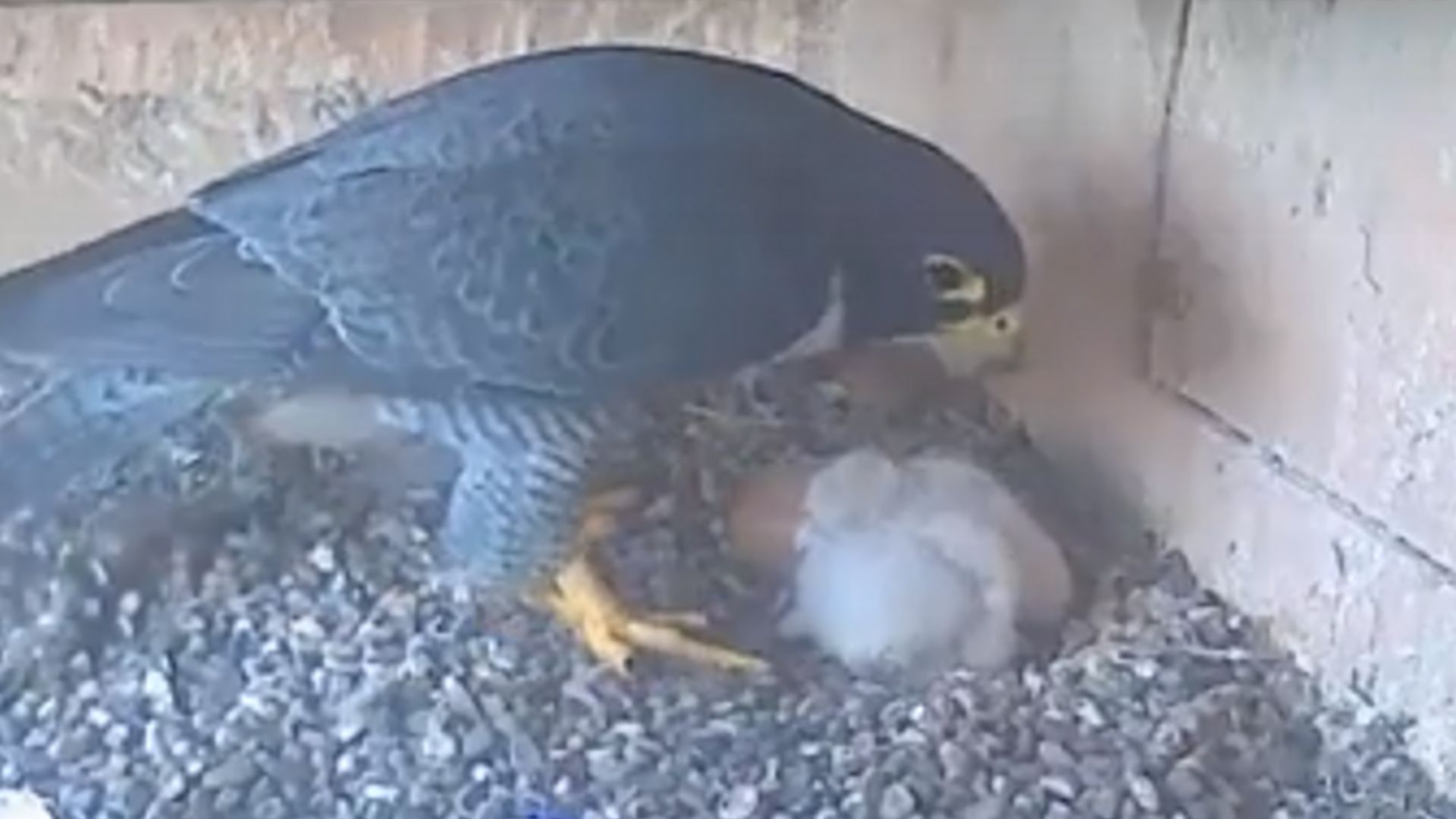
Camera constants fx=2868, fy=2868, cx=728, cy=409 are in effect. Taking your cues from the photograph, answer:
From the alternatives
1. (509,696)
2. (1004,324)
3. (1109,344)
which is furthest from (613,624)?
(1109,344)

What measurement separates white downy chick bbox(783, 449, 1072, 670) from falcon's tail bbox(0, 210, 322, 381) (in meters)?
0.41

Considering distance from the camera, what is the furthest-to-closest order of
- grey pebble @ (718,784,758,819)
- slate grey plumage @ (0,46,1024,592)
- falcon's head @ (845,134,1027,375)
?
falcon's head @ (845,134,1027,375)
slate grey plumage @ (0,46,1024,592)
grey pebble @ (718,784,758,819)

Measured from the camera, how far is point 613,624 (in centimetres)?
206

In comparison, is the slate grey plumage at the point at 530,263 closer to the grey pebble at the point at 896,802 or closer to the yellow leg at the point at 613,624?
the yellow leg at the point at 613,624

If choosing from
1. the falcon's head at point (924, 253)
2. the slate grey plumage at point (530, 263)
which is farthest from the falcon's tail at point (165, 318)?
the falcon's head at point (924, 253)

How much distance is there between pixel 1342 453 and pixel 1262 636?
185 millimetres

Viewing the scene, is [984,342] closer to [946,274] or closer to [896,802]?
[946,274]

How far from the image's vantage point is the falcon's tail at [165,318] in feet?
6.54

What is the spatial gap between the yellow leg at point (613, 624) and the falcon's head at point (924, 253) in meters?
0.25

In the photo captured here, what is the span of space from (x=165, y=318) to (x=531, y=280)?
26 cm

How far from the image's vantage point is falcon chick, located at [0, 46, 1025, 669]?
1.97 meters

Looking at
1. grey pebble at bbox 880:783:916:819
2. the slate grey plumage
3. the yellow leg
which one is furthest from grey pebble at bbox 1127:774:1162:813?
the slate grey plumage

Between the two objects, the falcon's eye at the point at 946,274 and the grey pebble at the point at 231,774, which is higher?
the falcon's eye at the point at 946,274

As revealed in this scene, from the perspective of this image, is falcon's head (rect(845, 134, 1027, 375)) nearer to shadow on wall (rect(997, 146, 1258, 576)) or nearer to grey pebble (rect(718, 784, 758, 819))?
shadow on wall (rect(997, 146, 1258, 576))
